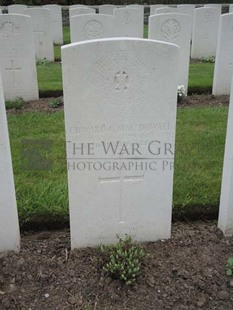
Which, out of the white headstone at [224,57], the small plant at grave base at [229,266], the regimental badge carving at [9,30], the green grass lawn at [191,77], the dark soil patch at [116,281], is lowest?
the dark soil patch at [116,281]

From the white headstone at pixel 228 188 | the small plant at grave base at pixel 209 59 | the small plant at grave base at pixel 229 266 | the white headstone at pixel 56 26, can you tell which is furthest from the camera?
the white headstone at pixel 56 26

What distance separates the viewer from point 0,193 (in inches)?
103

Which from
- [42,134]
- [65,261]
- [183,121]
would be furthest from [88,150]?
[183,121]

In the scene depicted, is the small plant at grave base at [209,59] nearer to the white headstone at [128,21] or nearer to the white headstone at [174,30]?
the white headstone at [128,21]

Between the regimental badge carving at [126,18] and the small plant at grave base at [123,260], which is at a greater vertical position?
the regimental badge carving at [126,18]

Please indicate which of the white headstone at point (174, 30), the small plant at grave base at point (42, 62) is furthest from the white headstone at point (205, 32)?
the small plant at grave base at point (42, 62)

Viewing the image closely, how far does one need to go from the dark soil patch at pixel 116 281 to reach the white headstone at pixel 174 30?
14.1 ft

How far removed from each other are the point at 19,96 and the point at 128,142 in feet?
14.3

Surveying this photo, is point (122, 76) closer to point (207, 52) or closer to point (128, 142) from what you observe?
point (128, 142)

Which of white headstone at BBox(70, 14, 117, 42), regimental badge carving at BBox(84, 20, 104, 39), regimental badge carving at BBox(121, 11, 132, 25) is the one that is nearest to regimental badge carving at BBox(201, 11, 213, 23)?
regimental badge carving at BBox(121, 11, 132, 25)

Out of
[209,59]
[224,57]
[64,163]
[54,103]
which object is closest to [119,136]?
[64,163]

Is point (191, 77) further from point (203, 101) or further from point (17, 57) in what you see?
point (17, 57)

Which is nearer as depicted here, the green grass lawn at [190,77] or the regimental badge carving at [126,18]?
the green grass lawn at [190,77]

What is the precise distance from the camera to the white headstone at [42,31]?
9180mm
